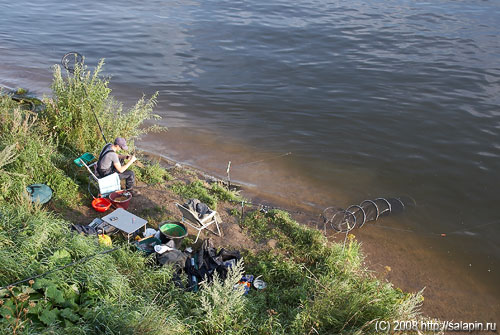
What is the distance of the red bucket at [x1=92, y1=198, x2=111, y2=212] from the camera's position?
7.71 meters

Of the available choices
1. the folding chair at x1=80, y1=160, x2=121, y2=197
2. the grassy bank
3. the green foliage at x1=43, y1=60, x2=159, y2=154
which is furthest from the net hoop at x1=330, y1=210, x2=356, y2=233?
the green foliage at x1=43, y1=60, x2=159, y2=154

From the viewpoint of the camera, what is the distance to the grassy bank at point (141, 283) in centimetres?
453

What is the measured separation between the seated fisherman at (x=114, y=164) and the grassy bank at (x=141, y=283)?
726 mm

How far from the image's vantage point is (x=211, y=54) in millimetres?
19578

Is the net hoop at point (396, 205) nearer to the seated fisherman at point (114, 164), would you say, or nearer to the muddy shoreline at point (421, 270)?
the muddy shoreline at point (421, 270)

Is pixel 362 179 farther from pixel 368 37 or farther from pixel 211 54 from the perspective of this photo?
pixel 368 37

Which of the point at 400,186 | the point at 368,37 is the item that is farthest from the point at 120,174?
the point at 368,37

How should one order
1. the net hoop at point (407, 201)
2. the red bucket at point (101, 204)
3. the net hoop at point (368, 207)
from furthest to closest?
the net hoop at point (407, 201) < the net hoop at point (368, 207) < the red bucket at point (101, 204)

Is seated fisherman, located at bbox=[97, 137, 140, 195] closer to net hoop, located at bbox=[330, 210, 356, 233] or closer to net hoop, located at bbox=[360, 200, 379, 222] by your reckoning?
net hoop, located at bbox=[330, 210, 356, 233]

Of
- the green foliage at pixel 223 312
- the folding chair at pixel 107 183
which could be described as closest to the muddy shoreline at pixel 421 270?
the green foliage at pixel 223 312

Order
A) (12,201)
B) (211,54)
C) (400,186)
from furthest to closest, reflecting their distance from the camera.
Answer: (211,54) < (400,186) < (12,201)

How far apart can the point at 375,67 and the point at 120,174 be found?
13705 mm

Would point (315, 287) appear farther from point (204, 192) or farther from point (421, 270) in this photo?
point (204, 192)

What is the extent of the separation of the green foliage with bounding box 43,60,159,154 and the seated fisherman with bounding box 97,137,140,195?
1167 millimetres
